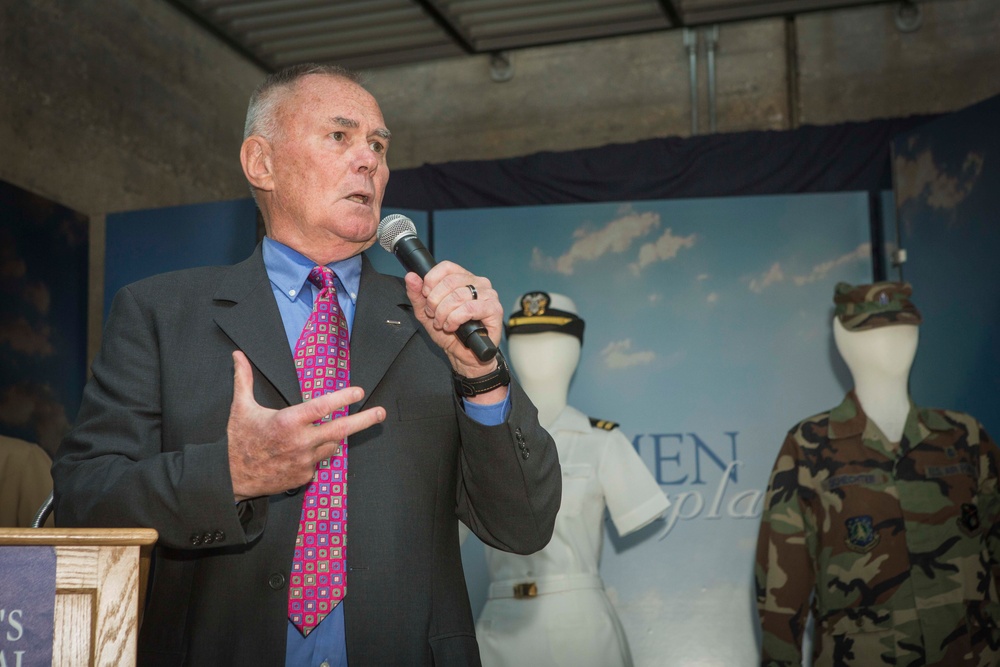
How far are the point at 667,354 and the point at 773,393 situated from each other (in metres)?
0.48

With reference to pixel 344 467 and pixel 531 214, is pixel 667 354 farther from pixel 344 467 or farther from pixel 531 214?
pixel 344 467

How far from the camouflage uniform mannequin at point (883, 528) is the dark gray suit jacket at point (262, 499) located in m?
2.20

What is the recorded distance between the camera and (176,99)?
20.7ft

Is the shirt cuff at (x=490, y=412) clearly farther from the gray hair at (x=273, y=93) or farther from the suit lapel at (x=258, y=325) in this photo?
the gray hair at (x=273, y=93)

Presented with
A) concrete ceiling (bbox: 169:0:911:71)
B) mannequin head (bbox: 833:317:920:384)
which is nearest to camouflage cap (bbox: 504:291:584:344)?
mannequin head (bbox: 833:317:920:384)

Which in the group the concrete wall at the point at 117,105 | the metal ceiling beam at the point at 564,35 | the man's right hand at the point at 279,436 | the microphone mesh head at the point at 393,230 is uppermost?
the metal ceiling beam at the point at 564,35

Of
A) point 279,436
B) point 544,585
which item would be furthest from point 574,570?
point 279,436

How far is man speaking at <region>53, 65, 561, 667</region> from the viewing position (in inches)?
54.9

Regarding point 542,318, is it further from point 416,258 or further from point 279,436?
point 279,436

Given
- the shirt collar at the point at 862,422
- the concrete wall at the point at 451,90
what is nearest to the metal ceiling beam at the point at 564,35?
the concrete wall at the point at 451,90

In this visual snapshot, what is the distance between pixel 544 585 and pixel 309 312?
7.56ft

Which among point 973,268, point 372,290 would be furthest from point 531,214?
point 372,290

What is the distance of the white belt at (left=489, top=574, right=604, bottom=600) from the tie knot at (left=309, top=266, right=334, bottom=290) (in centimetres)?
227

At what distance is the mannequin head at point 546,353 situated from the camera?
13.6 ft
